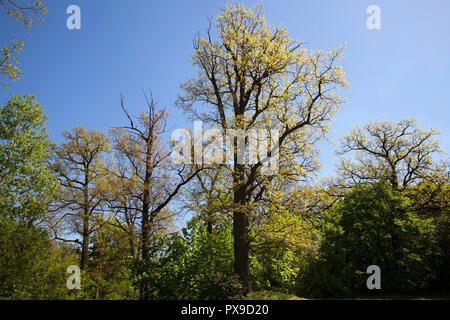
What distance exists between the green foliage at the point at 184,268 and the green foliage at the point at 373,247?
5.74 m

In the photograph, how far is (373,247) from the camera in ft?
57.2

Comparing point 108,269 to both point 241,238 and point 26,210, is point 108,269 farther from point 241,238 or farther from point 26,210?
point 241,238

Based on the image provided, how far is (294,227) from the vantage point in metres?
11.9

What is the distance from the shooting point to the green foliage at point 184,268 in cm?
1206

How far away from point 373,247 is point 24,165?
19709mm

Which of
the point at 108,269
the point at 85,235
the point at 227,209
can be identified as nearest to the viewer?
the point at 227,209

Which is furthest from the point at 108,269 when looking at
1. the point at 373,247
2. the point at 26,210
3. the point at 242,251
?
the point at 373,247

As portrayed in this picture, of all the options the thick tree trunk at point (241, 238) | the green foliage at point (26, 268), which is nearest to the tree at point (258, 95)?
the thick tree trunk at point (241, 238)

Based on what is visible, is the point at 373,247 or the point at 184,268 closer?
the point at 184,268

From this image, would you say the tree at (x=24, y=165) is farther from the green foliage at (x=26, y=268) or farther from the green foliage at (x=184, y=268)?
the green foliage at (x=184, y=268)

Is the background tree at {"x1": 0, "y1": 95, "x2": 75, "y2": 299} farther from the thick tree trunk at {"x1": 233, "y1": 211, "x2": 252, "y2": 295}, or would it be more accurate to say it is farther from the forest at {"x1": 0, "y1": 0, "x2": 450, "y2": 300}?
the thick tree trunk at {"x1": 233, "y1": 211, "x2": 252, "y2": 295}
